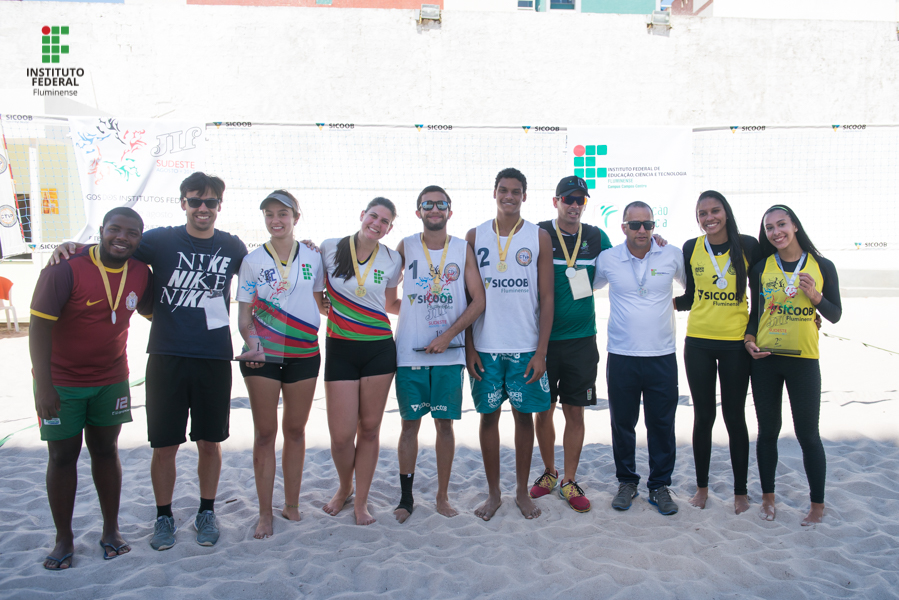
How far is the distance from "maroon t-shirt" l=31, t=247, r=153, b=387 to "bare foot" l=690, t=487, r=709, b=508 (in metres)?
3.12

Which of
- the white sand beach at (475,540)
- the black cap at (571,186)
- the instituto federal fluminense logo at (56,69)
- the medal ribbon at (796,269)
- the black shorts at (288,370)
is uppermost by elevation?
the instituto federal fluminense logo at (56,69)

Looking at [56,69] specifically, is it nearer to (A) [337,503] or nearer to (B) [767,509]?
(A) [337,503]

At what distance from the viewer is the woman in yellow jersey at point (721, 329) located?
301 cm

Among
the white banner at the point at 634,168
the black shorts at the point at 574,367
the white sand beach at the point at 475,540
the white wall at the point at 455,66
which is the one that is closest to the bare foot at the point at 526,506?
the white sand beach at the point at 475,540

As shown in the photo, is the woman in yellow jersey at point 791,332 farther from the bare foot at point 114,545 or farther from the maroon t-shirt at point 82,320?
the bare foot at point 114,545

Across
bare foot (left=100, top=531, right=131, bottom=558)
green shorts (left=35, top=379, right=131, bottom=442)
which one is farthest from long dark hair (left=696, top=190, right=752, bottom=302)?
bare foot (left=100, top=531, right=131, bottom=558)

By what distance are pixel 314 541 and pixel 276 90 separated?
432 inches

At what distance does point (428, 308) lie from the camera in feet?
10.0

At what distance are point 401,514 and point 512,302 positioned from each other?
132 cm

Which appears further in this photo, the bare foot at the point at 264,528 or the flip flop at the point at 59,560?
the bare foot at the point at 264,528

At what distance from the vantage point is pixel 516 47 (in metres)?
11.9

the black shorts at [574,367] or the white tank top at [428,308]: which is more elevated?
the white tank top at [428,308]

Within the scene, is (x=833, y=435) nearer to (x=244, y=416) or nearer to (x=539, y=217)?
(x=539, y=217)

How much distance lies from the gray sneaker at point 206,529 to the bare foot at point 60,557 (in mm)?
543
